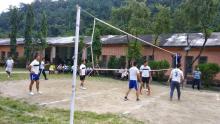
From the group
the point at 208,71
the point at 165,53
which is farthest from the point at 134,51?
the point at 208,71

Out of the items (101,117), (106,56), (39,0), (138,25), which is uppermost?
(39,0)

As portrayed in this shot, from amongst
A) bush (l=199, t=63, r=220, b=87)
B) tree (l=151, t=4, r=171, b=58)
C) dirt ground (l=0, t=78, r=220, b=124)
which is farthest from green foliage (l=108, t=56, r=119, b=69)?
dirt ground (l=0, t=78, r=220, b=124)

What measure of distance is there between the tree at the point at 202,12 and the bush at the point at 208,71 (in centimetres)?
210

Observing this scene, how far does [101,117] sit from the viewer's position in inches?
512

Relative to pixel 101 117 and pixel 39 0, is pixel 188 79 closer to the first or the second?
pixel 101 117

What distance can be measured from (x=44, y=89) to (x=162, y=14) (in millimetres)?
17952

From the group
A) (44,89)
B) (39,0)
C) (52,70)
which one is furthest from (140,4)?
(39,0)

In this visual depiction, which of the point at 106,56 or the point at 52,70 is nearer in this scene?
the point at 52,70

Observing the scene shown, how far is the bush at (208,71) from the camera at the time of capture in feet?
97.9

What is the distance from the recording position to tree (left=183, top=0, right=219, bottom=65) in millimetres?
30141

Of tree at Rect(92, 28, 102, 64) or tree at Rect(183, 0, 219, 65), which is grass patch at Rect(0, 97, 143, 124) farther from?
tree at Rect(92, 28, 102, 64)

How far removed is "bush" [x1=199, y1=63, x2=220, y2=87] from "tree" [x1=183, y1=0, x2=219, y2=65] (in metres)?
2.10

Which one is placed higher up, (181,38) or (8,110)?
(181,38)

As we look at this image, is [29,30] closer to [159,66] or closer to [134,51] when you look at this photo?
[134,51]
